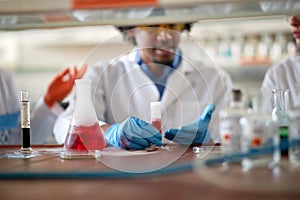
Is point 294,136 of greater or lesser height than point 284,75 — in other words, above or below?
below

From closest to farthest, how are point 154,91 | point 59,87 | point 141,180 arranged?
point 141,180, point 154,91, point 59,87

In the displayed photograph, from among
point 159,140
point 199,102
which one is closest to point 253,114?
point 159,140

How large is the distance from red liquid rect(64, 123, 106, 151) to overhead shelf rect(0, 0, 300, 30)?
0.31 m

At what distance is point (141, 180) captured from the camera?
38.5 inches

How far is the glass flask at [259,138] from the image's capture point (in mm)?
959

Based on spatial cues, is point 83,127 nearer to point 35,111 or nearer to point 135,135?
point 135,135

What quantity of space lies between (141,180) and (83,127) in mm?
482

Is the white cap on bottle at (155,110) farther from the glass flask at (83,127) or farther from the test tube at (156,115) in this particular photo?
the glass flask at (83,127)

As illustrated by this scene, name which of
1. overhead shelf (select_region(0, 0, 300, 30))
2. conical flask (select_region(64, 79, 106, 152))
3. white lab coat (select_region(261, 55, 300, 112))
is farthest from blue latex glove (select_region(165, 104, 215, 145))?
white lab coat (select_region(261, 55, 300, 112))

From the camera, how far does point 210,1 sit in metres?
1.21

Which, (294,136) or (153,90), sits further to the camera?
(153,90)

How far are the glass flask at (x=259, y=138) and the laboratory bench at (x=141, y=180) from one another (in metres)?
0.03

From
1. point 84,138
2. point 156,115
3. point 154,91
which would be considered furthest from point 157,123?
point 154,91

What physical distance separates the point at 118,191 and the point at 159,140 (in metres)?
0.65
